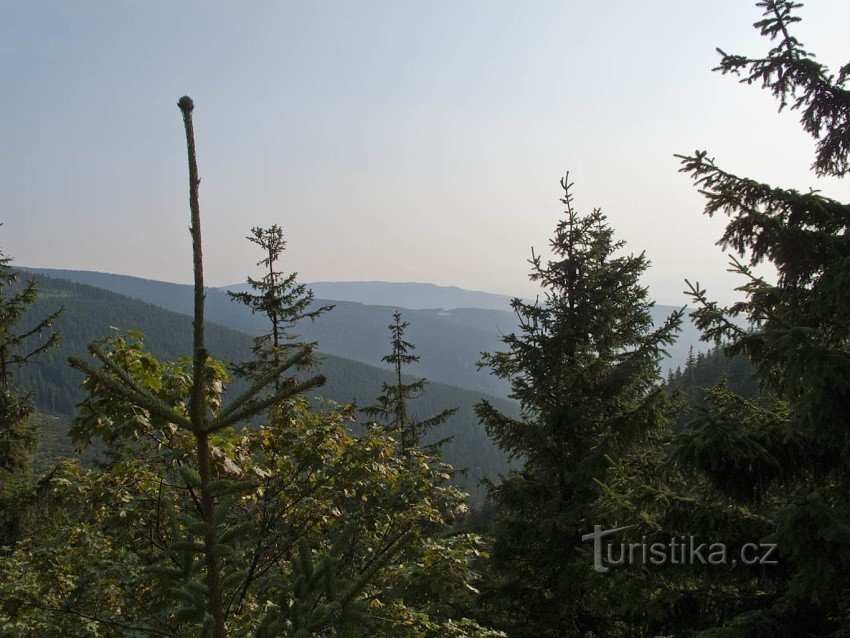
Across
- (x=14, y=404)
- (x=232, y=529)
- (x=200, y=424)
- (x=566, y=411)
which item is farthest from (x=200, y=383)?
(x=14, y=404)

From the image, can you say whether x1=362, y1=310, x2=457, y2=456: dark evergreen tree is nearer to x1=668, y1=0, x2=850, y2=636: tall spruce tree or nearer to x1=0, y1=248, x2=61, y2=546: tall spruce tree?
x1=0, y1=248, x2=61, y2=546: tall spruce tree

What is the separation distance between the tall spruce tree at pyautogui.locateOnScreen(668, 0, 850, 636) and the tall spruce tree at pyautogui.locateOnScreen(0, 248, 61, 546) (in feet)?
62.4

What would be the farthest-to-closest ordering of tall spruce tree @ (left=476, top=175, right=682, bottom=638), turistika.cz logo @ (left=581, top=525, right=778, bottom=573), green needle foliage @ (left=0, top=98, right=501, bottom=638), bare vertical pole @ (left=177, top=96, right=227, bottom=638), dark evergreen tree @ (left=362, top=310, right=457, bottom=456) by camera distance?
dark evergreen tree @ (left=362, top=310, right=457, bottom=456) → tall spruce tree @ (left=476, top=175, right=682, bottom=638) → turistika.cz logo @ (left=581, top=525, right=778, bottom=573) → green needle foliage @ (left=0, top=98, right=501, bottom=638) → bare vertical pole @ (left=177, top=96, right=227, bottom=638)

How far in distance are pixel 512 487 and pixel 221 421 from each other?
10551 millimetres

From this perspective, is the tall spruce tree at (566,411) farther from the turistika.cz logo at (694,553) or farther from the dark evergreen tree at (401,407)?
the dark evergreen tree at (401,407)

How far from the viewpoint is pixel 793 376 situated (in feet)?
16.8

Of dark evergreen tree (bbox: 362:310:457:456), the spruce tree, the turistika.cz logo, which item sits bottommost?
dark evergreen tree (bbox: 362:310:457:456)

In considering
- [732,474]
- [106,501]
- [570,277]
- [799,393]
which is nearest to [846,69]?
[799,393]

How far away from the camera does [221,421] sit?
2.54 m

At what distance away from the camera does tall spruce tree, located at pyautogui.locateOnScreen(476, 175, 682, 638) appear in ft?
35.3

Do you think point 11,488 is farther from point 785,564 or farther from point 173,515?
point 785,564

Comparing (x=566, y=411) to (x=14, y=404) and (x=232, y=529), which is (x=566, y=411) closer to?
(x=232, y=529)

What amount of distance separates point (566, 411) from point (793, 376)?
6310mm

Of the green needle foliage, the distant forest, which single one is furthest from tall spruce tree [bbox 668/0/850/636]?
the green needle foliage
